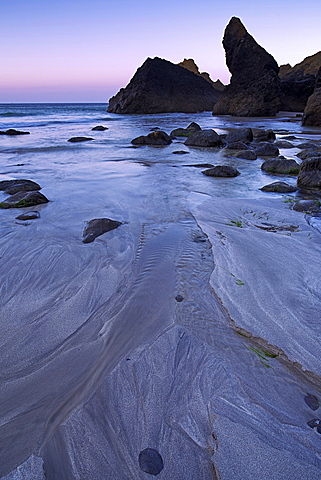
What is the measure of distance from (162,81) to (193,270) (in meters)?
51.4

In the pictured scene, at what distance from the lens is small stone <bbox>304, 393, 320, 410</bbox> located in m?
1.42

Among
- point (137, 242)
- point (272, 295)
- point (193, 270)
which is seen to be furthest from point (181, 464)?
point (137, 242)

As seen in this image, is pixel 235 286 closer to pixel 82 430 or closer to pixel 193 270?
pixel 193 270

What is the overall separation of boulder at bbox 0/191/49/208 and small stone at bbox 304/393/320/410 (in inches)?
159

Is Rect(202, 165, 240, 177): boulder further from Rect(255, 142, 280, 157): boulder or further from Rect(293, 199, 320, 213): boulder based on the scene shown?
Rect(255, 142, 280, 157): boulder

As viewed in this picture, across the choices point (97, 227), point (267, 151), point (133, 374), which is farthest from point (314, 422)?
point (267, 151)

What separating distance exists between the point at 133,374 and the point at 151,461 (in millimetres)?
454

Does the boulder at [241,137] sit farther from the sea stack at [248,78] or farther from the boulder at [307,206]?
the sea stack at [248,78]

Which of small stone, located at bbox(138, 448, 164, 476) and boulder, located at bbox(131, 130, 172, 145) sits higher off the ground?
boulder, located at bbox(131, 130, 172, 145)

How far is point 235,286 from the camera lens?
2.38 metres

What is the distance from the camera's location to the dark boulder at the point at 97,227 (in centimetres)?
334

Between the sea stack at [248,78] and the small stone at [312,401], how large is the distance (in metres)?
35.7

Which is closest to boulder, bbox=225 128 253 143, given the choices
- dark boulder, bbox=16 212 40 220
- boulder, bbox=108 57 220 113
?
dark boulder, bbox=16 212 40 220

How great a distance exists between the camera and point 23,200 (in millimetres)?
4449
